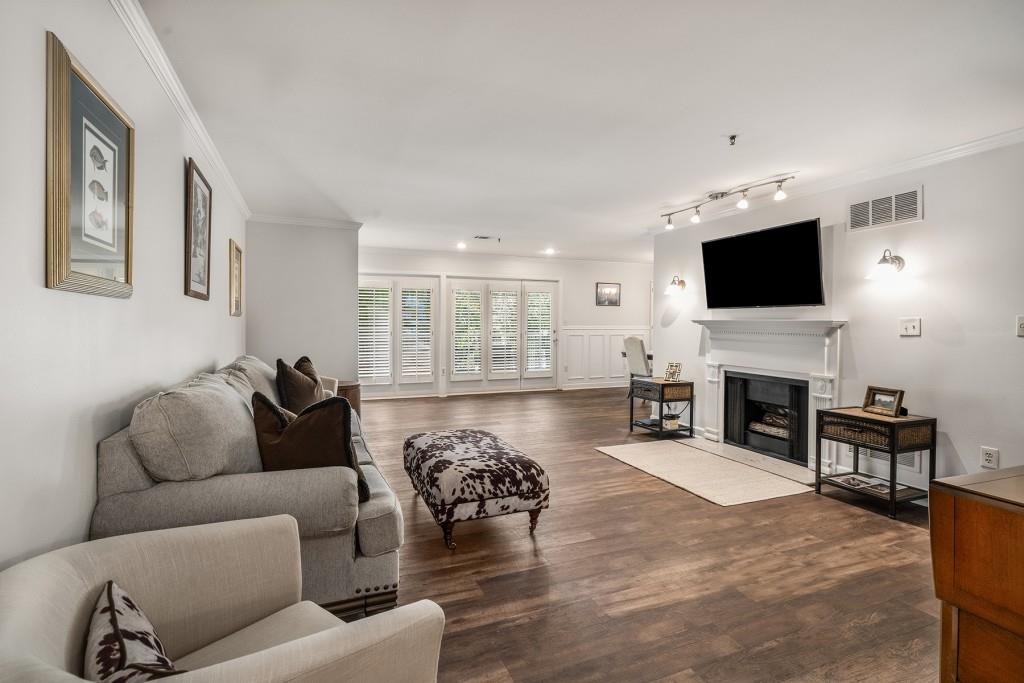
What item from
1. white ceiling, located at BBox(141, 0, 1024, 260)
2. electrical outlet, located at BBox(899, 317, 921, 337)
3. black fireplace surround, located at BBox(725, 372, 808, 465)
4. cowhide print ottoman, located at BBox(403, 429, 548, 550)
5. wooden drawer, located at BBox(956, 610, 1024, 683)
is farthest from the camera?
black fireplace surround, located at BBox(725, 372, 808, 465)

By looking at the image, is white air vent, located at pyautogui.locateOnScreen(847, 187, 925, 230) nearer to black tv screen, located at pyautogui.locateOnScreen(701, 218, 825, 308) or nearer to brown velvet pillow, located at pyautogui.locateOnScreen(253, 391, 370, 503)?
black tv screen, located at pyautogui.locateOnScreen(701, 218, 825, 308)

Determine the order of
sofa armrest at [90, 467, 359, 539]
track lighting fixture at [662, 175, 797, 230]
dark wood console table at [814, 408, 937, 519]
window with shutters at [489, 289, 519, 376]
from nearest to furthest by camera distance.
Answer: sofa armrest at [90, 467, 359, 539]
dark wood console table at [814, 408, 937, 519]
track lighting fixture at [662, 175, 797, 230]
window with shutters at [489, 289, 519, 376]

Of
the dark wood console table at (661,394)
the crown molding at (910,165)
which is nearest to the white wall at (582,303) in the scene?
the dark wood console table at (661,394)

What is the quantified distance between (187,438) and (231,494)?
24 centimetres

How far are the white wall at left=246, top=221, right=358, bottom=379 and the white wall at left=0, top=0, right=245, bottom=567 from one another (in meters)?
3.20

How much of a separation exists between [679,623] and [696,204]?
397 cm

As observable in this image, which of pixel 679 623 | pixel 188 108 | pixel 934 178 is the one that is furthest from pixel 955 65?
pixel 188 108

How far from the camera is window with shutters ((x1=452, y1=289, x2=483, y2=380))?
873 cm

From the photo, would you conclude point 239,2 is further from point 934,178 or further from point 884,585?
point 934,178

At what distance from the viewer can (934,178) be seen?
142 inches

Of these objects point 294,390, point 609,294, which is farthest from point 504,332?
point 294,390

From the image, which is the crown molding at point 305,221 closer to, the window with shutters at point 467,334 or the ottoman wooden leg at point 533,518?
the window with shutters at point 467,334

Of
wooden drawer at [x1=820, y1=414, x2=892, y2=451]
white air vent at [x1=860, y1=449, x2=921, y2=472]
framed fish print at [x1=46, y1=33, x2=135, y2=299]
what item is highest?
framed fish print at [x1=46, y1=33, x2=135, y2=299]

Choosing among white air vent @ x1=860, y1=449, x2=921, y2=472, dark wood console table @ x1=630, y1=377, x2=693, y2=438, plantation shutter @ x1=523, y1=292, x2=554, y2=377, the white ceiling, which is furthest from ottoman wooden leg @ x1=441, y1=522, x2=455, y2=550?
plantation shutter @ x1=523, y1=292, x2=554, y2=377
